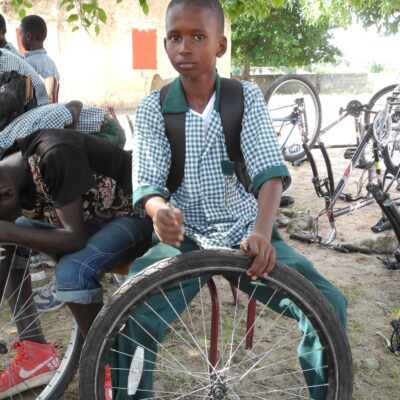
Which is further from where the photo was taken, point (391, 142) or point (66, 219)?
point (391, 142)

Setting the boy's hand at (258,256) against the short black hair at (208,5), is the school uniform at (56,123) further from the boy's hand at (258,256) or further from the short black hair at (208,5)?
the boy's hand at (258,256)

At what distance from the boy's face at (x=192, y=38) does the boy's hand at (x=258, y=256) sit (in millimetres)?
660

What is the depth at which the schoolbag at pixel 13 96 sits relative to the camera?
2576 millimetres

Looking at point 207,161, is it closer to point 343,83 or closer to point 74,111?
point 74,111

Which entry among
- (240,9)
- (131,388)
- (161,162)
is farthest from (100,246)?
(240,9)

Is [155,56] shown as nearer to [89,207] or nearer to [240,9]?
[240,9]

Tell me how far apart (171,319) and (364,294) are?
192 cm

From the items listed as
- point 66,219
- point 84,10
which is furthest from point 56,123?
point 84,10

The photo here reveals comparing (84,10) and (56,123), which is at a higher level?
(84,10)

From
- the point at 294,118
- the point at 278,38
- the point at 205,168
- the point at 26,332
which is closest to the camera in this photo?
the point at 205,168

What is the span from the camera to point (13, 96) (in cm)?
266

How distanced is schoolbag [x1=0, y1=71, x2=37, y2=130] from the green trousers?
1272 millimetres

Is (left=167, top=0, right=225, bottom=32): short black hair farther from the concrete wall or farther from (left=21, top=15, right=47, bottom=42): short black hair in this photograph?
the concrete wall

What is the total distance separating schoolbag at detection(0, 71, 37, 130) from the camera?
8.45ft
